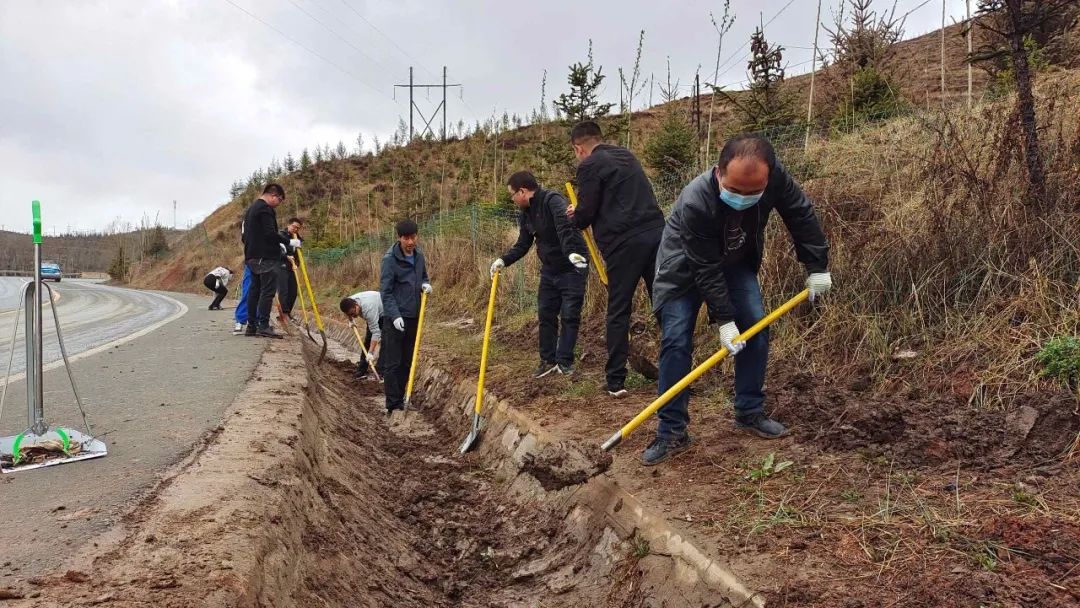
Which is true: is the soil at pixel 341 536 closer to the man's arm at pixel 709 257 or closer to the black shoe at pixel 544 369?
the black shoe at pixel 544 369

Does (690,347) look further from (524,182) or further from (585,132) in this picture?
(524,182)

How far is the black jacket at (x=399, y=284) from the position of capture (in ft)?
21.4

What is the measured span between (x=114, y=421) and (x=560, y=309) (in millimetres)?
3646

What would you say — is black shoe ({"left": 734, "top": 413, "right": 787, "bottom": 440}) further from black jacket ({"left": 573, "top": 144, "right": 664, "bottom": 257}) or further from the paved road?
the paved road

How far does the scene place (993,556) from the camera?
2281 millimetres

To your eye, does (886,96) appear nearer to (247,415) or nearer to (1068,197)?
(1068,197)

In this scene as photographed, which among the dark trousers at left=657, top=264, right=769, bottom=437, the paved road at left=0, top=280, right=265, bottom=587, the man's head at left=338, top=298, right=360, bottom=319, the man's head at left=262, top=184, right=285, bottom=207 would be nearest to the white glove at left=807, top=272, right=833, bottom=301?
the dark trousers at left=657, top=264, right=769, bottom=437

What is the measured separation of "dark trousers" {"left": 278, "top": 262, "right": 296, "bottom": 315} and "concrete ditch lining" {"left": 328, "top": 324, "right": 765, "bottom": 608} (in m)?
2.70

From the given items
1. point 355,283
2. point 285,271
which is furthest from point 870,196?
point 355,283

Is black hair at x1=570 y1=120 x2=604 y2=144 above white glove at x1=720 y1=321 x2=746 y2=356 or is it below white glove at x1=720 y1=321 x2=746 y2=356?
above

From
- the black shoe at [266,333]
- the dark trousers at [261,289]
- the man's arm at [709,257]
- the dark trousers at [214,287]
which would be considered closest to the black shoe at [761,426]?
the man's arm at [709,257]

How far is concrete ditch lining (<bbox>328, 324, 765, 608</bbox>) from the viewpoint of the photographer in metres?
2.66

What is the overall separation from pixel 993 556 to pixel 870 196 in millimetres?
3935

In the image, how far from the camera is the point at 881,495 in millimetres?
2896
